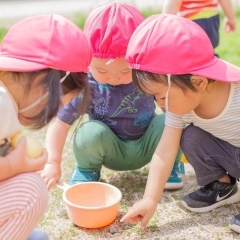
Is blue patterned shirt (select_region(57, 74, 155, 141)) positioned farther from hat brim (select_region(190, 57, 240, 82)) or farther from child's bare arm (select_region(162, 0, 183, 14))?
child's bare arm (select_region(162, 0, 183, 14))

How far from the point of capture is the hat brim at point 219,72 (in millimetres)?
1589

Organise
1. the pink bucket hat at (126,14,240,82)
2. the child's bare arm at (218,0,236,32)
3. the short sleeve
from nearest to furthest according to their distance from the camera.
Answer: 1. the pink bucket hat at (126,14,240,82)
2. the short sleeve
3. the child's bare arm at (218,0,236,32)

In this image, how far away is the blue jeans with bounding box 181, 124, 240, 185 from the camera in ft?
6.08

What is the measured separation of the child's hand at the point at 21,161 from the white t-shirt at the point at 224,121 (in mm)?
554

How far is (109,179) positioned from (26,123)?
0.71 metres

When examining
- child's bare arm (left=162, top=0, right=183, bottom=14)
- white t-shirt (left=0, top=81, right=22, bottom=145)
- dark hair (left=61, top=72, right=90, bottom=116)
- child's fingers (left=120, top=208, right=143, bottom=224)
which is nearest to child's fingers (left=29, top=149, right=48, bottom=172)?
white t-shirt (left=0, top=81, right=22, bottom=145)

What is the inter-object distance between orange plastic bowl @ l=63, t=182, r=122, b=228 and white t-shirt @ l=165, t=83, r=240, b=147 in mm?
308

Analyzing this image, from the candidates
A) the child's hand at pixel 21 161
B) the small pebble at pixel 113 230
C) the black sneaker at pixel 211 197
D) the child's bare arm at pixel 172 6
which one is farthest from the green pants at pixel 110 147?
the child's bare arm at pixel 172 6

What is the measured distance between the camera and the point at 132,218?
5.57ft

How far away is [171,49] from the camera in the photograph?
5.13 ft

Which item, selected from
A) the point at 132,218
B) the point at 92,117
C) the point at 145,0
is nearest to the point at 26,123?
the point at 132,218

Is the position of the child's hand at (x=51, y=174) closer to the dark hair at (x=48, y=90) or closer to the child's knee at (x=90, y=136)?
the child's knee at (x=90, y=136)

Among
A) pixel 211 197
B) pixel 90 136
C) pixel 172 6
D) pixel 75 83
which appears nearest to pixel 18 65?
pixel 75 83

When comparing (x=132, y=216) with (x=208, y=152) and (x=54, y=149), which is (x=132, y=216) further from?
(x=54, y=149)
